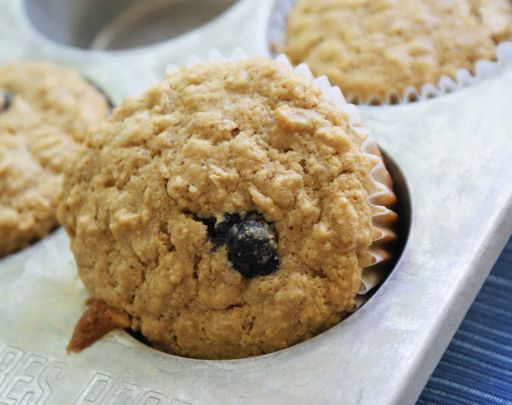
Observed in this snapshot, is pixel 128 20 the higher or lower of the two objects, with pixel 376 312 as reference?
lower

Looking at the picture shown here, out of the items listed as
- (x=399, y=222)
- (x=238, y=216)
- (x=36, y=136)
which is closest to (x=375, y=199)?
(x=399, y=222)

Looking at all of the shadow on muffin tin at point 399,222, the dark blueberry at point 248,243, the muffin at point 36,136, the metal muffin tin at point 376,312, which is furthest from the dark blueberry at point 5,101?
the dark blueberry at point 248,243

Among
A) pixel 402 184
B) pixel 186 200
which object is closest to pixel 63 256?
pixel 186 200

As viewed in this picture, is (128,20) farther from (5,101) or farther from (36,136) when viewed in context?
(36,136)

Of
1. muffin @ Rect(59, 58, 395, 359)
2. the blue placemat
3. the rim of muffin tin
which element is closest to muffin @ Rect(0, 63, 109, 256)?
the rim of muffin tin

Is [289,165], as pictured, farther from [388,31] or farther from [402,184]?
[388,31]

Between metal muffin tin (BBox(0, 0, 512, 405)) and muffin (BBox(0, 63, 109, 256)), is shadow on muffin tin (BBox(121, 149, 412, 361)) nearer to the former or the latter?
metal muffin tin (BBox(0, 0, 512, 405))

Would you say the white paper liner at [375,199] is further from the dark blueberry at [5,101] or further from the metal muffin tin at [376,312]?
the dark blueberry at [5,101]
